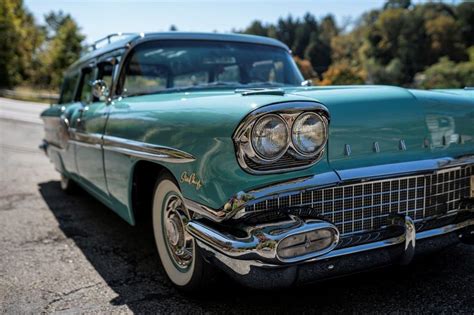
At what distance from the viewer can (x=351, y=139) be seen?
2.11m

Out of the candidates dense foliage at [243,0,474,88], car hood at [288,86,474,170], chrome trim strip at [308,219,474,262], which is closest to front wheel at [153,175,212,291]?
chrome trim strip at [308,219,474,262]

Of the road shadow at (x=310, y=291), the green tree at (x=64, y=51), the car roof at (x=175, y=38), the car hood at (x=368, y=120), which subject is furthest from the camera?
the green tree at (x=64, y=51)

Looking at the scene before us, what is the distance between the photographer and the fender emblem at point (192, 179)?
206 centimetres

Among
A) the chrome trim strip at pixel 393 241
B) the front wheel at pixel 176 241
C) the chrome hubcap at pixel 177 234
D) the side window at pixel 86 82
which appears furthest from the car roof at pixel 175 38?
the chrome trim strip at pixel 393 241

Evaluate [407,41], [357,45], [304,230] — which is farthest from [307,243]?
[357,45]

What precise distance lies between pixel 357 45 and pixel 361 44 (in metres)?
0.80

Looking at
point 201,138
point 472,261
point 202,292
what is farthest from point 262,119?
point 472,261

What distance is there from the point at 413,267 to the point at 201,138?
164 cm

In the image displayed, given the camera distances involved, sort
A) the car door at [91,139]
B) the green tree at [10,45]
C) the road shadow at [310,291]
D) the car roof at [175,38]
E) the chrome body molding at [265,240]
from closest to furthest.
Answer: the chrome body molding at [265,240], the road shadow at [310,291], the car door at [91,139], the car roof at [175,38], the green tree at [10,45]

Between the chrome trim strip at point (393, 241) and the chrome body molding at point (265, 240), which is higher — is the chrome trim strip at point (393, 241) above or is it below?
below

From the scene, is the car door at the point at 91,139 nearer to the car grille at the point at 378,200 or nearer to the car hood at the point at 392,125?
the car hood at the point at 392,125

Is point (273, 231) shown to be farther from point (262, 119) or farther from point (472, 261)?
point (472, 261)

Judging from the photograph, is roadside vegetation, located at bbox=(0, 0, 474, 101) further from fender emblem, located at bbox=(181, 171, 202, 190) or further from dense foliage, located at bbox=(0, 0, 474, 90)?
fender emblem, located at bbox=(181, 171, 202, 190)

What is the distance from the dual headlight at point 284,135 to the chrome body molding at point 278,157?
0.01 metres
